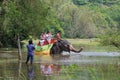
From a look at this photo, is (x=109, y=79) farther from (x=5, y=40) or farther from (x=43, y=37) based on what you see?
(x=5, y=40)

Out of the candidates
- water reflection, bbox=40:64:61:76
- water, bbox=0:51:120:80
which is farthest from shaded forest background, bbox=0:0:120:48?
water reflection, bbox=40:64:61:76

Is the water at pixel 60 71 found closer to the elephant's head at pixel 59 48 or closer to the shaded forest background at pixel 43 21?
the shaded forest background at pixel 43 21

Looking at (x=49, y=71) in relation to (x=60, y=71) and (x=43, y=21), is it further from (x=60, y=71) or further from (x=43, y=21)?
(x=43, y=21)

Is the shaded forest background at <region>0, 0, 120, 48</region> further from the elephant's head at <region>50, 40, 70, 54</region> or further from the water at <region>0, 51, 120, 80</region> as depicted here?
the water at <region>0, 51, 120, 80</region>

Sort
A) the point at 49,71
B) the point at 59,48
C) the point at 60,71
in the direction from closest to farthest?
the point at 60,71 < the point at 49,71 < the point at 59,48

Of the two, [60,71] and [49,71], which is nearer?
[60,71]

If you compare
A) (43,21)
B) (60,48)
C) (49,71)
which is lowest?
(60,48)

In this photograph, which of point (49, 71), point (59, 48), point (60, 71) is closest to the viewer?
point (60, 71)

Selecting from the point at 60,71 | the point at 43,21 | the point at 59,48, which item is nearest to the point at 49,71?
the point at 60,71

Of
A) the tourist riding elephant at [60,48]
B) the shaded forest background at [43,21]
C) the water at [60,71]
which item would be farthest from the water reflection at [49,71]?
the tourist riding elephant at [60,48]

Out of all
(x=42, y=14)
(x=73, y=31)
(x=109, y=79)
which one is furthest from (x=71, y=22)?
(x=109, y=79)

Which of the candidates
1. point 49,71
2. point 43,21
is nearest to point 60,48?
point 43,21

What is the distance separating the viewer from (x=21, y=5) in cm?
3192

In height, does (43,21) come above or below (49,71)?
above
